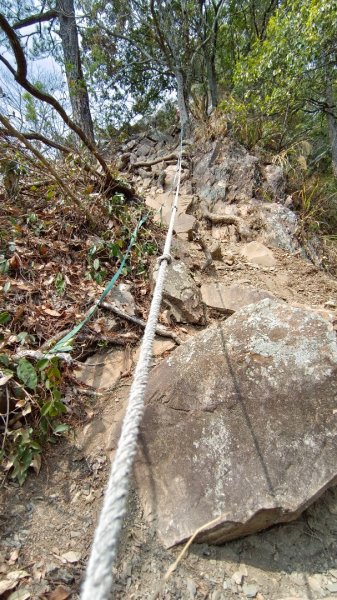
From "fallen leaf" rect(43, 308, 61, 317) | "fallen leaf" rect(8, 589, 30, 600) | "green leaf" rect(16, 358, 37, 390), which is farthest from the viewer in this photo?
"fallen leaf" rect(43, 308, 61, 317)

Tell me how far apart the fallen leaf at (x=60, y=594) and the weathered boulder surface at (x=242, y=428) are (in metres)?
0.32

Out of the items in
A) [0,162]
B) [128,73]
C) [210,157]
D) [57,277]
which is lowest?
[57,277]

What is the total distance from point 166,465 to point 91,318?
1.03m

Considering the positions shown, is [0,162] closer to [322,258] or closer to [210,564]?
[210,564]

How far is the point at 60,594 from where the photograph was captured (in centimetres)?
92

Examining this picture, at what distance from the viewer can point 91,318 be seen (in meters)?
1.92

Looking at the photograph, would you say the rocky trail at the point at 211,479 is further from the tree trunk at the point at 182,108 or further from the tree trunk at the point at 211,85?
the tree trunk at the point at 211,85

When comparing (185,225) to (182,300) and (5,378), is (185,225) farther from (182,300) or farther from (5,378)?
(5,378)

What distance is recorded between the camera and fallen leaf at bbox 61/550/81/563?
3.33 ft

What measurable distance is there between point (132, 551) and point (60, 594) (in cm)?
23

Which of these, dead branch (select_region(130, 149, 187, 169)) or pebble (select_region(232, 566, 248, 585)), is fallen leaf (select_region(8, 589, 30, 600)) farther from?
dead branch (select_region(130, 149, 187, 169))

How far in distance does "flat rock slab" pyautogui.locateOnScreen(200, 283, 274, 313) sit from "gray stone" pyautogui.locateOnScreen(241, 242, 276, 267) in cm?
60

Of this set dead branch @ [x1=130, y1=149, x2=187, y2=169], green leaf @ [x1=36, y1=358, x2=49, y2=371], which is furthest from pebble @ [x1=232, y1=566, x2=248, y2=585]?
dead branch @ [x1=130, y1=149, x2=187, y2=169]

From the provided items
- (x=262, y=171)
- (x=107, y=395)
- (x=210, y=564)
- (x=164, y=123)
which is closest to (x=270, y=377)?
(x=210, y=564)
